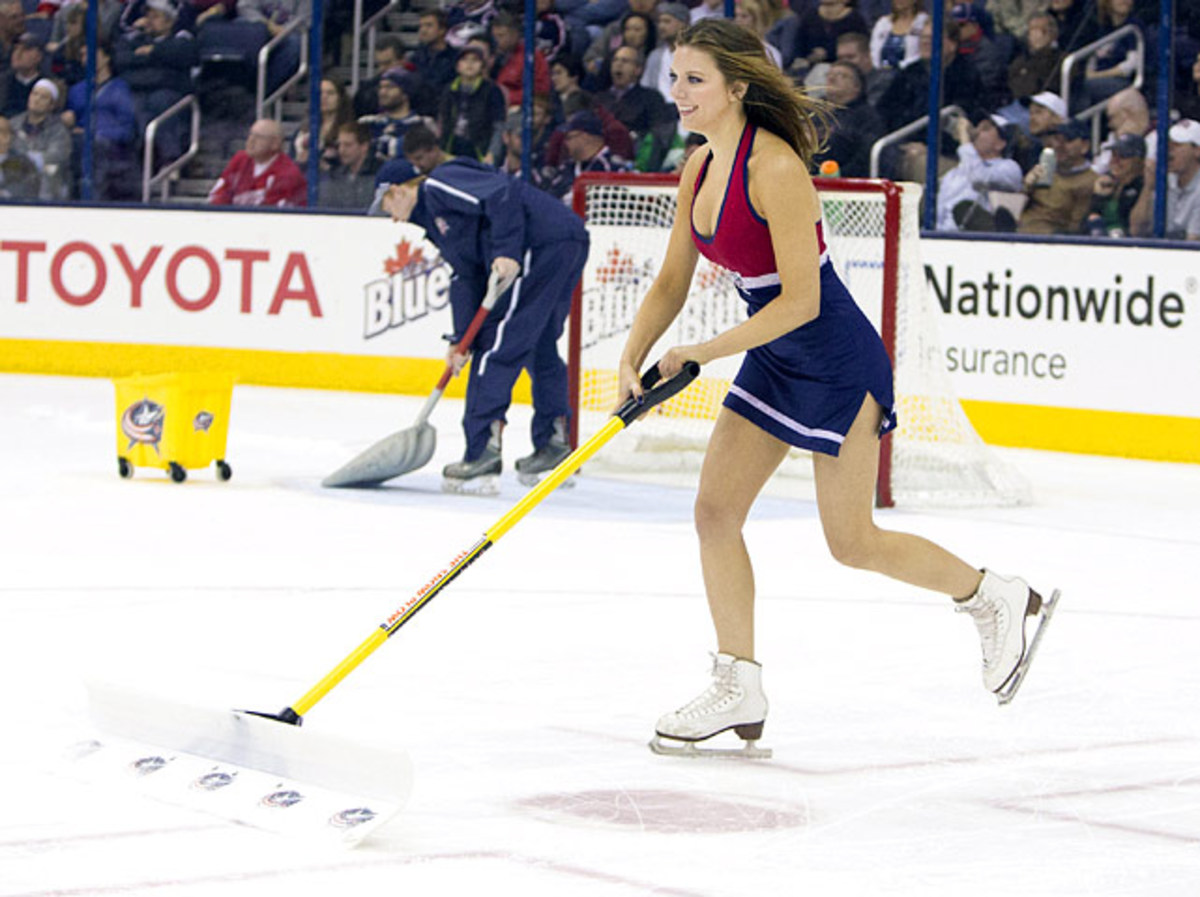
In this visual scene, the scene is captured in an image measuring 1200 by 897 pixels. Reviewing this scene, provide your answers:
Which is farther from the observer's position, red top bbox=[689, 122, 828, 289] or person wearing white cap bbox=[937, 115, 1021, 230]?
person wearing white cap bbox=[937, 115, 1021, 230]

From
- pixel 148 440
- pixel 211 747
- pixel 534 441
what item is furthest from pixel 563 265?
pixel 211 747

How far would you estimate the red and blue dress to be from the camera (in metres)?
4.18

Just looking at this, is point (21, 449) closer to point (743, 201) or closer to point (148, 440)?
point (148, 440)

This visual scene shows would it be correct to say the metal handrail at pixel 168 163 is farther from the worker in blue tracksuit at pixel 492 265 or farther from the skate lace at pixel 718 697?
the skate lace at pixel 718 697

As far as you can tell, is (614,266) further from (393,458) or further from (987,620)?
(987,620)

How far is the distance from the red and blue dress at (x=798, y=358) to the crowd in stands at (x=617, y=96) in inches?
165

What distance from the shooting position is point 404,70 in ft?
42.8

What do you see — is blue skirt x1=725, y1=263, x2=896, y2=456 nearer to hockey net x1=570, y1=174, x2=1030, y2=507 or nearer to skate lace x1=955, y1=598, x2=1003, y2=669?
skate lace x1=955, y1=598, x2=1003, y2=669

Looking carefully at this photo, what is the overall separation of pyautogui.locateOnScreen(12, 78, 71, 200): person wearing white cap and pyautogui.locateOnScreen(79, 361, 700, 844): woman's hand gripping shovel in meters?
9.92

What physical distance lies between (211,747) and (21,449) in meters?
6.00

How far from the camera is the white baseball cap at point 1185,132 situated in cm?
1027

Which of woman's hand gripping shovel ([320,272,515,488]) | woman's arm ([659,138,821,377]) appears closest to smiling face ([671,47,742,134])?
woman's arm ([659,138,821,377])

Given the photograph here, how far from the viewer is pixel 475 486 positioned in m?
8.50

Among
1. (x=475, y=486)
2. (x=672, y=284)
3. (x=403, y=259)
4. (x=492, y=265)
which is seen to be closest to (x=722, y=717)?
(x=672, y=284)
